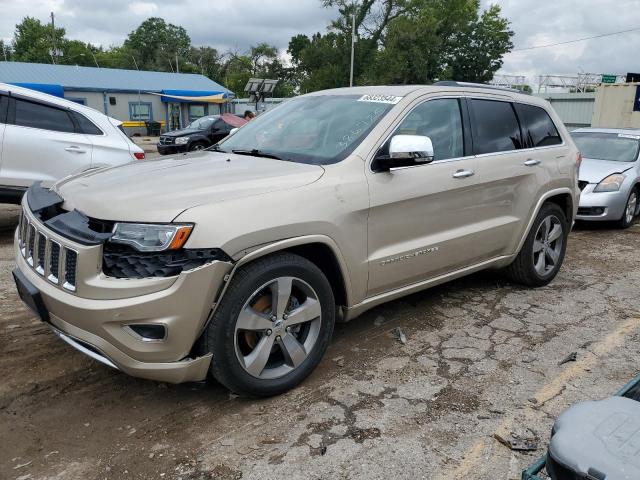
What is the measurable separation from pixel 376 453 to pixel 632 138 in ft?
27.9

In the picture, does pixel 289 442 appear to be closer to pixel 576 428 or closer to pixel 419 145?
pixel 576 428

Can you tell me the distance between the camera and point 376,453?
2.69 m

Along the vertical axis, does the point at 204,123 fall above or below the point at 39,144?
above

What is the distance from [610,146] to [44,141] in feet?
27.9

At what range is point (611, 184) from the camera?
8.09 meters

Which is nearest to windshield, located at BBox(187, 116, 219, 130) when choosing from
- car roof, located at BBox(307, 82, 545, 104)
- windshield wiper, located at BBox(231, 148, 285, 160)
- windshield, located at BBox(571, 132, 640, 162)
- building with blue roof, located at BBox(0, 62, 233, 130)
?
windshield, located at BBox(571, 132, 640, 162)

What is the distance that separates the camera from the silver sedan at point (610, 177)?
26.2ft

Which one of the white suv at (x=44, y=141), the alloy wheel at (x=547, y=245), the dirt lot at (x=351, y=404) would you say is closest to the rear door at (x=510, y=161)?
the alloy wheel at (x=547, y=245)

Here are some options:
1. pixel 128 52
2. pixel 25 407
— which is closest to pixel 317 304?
pixel 25 407

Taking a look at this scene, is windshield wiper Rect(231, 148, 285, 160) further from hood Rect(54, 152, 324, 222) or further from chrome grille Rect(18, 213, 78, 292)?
chrome grille Rect(18, 213, 78, 292)

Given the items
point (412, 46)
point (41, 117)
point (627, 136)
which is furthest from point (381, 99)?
point (412, 46)

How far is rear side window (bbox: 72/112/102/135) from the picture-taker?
6.95 metres

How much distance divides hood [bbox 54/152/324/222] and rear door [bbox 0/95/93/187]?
136 inches

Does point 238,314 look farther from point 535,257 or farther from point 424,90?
point 535,257
